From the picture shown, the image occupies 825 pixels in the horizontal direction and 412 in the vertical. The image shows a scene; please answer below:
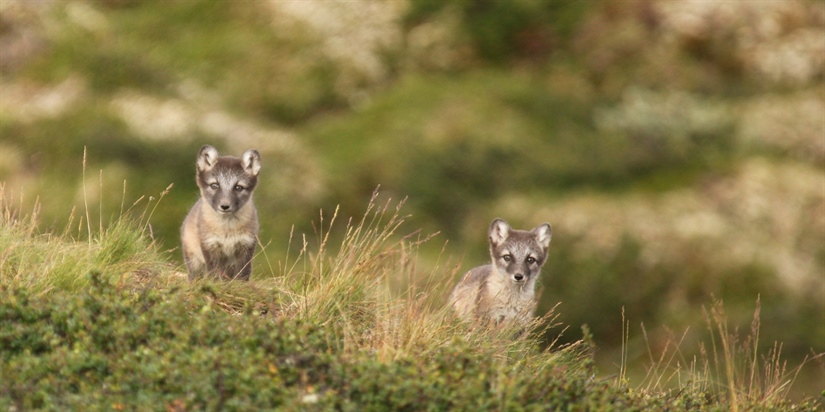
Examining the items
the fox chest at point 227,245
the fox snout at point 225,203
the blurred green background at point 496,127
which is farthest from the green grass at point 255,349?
the blurred green background at point 496,127

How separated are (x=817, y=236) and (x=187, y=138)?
11.5 m

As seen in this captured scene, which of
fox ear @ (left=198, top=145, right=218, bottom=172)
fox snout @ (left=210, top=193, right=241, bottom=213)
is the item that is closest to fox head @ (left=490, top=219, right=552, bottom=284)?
fox snout @ (left=210, top=193, right=241, bottom=213)

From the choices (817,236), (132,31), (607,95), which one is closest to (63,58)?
(132,31)

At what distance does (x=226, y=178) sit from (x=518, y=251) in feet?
10.4

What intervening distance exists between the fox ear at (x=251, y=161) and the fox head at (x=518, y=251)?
2.65 m

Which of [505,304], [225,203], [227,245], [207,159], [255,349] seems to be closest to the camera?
[255,349]

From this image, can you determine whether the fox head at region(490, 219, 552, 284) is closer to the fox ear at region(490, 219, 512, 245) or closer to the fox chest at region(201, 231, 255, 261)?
the fox ear at region(490, 219, 512, 245)

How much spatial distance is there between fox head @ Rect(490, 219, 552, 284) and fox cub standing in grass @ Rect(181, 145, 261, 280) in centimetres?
262

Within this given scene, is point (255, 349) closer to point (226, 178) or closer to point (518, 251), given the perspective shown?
point (226, 178)

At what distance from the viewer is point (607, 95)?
23406mm

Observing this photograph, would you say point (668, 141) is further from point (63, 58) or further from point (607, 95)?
point (63, 58)

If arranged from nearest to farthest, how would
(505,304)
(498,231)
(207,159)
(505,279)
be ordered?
(207,159) < (505,304) < (505,279) < (498,231)

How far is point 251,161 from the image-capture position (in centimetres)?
1148

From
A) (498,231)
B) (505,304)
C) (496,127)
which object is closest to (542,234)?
(498,231)
